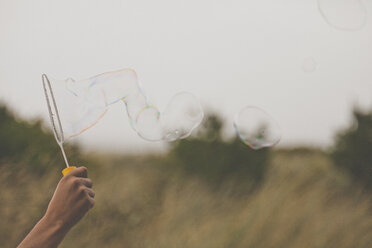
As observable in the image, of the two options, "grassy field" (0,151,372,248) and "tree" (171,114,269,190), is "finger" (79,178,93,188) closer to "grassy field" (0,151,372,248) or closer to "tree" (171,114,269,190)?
"grassy field" (0,151,372,248)

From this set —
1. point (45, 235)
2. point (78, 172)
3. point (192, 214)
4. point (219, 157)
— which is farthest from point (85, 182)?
point (219, 157)

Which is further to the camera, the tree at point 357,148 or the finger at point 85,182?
the tree at point 357,148

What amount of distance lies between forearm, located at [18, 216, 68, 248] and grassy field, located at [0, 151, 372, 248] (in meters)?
3.51

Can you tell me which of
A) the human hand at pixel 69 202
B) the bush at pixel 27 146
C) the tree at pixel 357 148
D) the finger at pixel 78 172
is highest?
the finger at pixel 78 172

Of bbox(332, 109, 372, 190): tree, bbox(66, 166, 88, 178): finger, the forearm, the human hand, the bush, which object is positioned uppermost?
bbox(66, 166, 88, 178): finger

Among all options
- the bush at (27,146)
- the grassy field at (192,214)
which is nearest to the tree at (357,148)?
the grassy field at (192,214)

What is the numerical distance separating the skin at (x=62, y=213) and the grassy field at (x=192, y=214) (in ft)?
11.5

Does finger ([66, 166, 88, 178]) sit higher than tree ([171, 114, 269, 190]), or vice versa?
finger ([66, 166, 88, 178])

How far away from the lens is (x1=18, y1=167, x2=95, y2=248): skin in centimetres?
95

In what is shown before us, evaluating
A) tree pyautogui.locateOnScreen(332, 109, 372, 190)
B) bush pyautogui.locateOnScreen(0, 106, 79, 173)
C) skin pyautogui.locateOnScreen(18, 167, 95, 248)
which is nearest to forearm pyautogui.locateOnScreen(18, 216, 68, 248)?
skin pyautogui.locateOnScreen(18, 167, 95, 248)

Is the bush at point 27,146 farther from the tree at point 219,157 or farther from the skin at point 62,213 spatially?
the skin at point 62,213

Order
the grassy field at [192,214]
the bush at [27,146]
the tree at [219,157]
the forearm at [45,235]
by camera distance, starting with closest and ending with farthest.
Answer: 1. the forearm at [45,235]
2. the grassy field at [192,214]
3. the bush at [27,146]
4. the tree at [219,157]

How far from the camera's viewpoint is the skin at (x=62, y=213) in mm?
952

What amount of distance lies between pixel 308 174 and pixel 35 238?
270 inches
